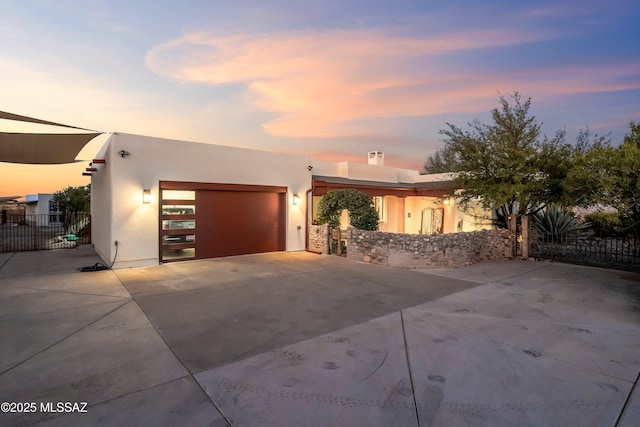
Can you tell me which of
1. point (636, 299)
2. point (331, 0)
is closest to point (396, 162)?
point (331, 0)

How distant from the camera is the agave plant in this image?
10883 millimetres

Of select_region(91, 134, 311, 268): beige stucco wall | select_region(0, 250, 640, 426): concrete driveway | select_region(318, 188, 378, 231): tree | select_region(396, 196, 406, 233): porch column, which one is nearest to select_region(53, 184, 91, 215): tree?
select_region(91, 134, 311, 268): beige stucco wall

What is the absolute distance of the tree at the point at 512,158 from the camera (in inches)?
388

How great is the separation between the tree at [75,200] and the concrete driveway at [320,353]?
15888 mm

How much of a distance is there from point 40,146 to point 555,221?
49.7ft

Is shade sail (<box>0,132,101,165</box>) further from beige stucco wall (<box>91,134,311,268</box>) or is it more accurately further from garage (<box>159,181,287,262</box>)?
garage (<box>159,181,287,262</box>)

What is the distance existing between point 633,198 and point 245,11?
1019 cm

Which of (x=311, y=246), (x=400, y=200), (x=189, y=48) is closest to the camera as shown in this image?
(x=189, y=48)

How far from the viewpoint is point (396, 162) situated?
81.4 ft

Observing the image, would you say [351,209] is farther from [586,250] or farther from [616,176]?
[586,250]

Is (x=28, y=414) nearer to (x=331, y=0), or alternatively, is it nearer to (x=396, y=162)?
(x=331, y=0)

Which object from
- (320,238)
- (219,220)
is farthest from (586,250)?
(219,220)

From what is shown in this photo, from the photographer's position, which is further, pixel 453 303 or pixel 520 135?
pixel 520 135

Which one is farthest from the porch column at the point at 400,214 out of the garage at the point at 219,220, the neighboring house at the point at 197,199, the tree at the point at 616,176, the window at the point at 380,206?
the tree at the point at 616,176
